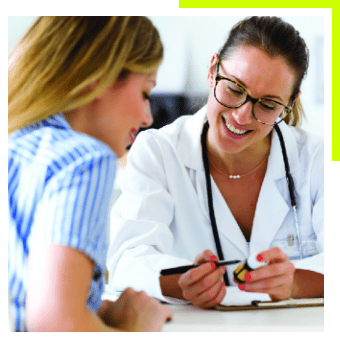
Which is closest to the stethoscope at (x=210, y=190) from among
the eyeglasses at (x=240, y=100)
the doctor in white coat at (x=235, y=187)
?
the doctor in white coat at (x=235, y=187)

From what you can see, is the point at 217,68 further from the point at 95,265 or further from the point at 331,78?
the point at 95,265

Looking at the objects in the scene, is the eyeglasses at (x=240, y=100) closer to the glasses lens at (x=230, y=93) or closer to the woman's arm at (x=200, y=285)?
the glasses lens at (x=230, y=93)

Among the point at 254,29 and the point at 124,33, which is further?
the point at 254,29

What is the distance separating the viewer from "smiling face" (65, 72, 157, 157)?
0.80m

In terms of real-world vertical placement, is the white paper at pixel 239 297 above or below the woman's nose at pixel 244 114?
below

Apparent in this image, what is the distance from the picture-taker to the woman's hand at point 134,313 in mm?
837

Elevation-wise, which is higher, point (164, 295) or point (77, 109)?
point (77, 109)

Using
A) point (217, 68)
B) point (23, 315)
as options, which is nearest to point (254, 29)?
point (217, 68)

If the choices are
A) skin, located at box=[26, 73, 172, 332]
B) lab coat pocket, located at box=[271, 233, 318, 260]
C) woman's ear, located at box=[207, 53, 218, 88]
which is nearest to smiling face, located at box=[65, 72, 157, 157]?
skin, located at box=[26, 73, 172, 332]

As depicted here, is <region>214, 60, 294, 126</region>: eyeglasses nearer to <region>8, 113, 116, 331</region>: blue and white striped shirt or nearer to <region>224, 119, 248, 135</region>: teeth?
<region>224, 119, 248, 135</region>: teeth

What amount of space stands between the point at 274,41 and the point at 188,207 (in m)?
0.52

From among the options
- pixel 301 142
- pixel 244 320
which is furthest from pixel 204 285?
pixel 301 142

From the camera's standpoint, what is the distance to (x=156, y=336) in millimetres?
880

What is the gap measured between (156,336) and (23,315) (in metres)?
0.31
